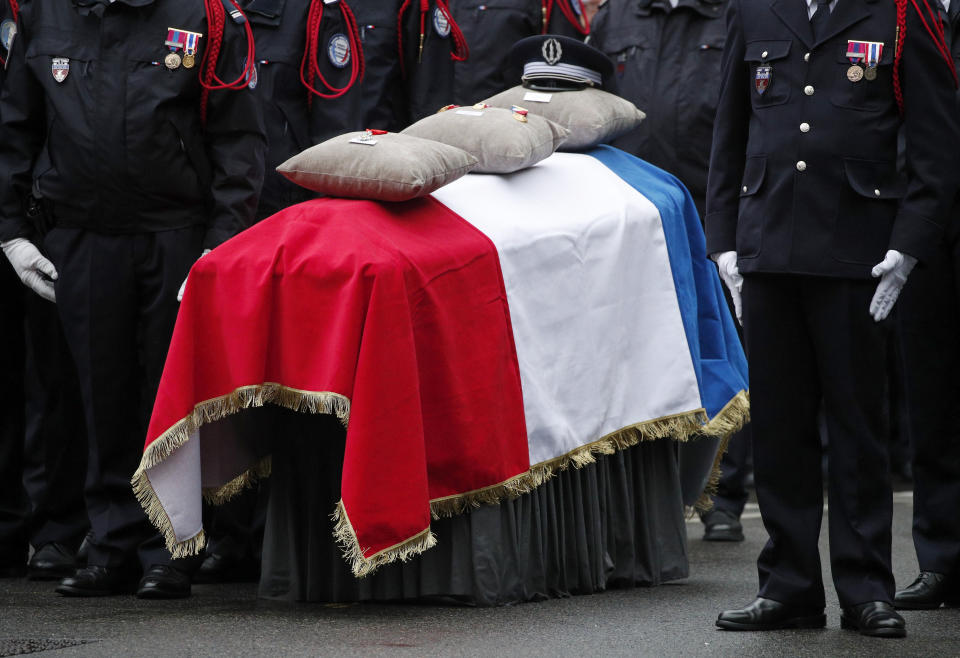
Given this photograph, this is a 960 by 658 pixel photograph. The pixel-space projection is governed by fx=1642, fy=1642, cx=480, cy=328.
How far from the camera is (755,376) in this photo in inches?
185

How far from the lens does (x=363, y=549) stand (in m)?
4.55

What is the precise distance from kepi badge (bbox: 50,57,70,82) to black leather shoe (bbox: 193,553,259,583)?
5.55 feet

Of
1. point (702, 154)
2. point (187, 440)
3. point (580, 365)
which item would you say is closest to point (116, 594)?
point (187, 440)

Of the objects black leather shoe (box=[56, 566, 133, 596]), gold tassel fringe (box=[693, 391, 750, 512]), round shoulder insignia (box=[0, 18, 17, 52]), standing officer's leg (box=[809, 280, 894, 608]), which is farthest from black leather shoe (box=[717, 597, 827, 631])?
round shoulder insignia (box=[0, 18, 17, 52])

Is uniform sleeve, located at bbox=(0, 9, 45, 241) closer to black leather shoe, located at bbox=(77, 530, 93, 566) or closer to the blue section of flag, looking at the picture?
black leather shoe, located at bbox=(77, 530, 93, 566)

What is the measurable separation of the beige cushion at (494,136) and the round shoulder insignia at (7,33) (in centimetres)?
152

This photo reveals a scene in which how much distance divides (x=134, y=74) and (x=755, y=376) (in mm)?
2209

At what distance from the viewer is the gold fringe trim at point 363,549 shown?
4543mm

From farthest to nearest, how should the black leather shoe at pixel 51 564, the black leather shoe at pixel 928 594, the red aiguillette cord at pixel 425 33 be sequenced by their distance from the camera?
1. the red aiguillette cord at pixel 425 33
2. the black leather shoe at pixel 51 564
3. the black leather shoe at pixel 928 594

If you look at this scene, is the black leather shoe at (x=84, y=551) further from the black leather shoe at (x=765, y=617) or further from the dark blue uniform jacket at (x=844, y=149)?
the dark blue uniform jacket at (x=844, y=149)

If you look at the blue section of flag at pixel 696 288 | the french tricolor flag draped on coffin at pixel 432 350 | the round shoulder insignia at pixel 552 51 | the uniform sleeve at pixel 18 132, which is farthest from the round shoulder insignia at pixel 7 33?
the blue section of flag at pixel 696 288

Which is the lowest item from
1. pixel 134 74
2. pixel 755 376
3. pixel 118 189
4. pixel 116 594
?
pixel 116 594

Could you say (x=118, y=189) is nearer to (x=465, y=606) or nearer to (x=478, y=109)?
(x=478, y=109)

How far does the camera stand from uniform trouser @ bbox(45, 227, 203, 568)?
532 centimetres
